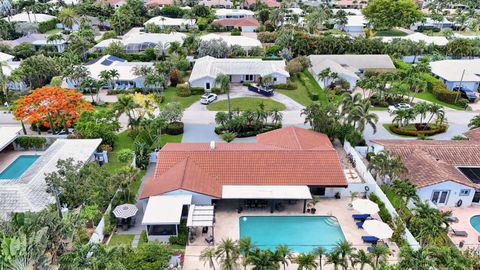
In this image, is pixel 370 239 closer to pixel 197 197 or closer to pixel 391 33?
pixel 197 197

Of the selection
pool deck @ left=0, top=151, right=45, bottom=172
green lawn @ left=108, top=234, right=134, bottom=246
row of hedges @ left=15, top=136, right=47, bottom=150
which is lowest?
pool deck @ left=0, top=151, right=45, bottom=172

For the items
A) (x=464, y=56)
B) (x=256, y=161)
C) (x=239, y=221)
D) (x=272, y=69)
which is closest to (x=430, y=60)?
(x=464, y=56)

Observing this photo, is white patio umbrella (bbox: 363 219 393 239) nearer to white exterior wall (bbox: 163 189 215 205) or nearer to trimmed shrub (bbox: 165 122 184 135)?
white exterior wall (bbox: 163 189 215 205)

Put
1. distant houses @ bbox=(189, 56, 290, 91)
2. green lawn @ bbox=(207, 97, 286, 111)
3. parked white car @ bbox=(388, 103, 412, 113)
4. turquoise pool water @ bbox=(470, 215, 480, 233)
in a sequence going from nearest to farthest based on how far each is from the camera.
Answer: turquoise pool water @ bbox=(470, 215, 480, 233) < parked white car @ bbox=(388, 103, 412, 113) < green lawn @ bbox=(207, 97, 286, 111) < distant houses @ bbox=(189, 56, 290, 91)

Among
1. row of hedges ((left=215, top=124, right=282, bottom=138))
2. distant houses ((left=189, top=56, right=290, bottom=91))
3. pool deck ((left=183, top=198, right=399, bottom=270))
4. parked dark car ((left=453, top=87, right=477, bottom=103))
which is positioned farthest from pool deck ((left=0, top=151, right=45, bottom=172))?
parked dark car ((left=453, top=87, right=477, bottom=103))

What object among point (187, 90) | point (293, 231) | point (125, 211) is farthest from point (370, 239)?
point (187, 90)

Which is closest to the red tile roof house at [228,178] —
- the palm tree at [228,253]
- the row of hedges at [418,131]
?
the palm tree at [228,253]
